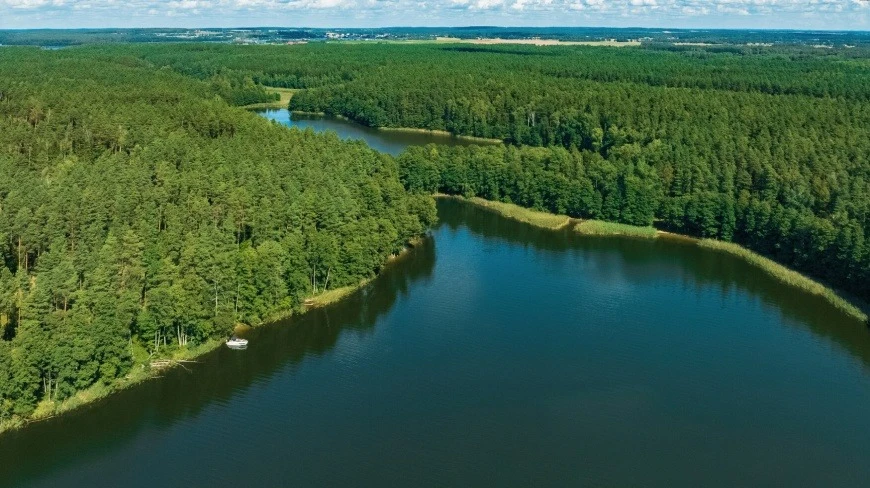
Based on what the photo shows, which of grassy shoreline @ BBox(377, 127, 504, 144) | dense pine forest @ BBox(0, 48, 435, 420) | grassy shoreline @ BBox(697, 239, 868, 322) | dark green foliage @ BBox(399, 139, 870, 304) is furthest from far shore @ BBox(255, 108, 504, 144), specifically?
grassy shoreline @ BBox(697, 239, 868, 322)

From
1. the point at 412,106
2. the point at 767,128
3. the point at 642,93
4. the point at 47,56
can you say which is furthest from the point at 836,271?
the point at 47,56

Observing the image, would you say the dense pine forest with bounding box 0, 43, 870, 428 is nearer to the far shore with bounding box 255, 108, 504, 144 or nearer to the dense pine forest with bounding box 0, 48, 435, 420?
the dense pine forest with bounding box 0, 48, 435, 420

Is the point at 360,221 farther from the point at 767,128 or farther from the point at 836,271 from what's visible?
the point at 767,128

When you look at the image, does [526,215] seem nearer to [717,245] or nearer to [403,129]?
[717,245]

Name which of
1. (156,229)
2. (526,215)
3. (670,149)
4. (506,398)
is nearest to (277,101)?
(526,215)

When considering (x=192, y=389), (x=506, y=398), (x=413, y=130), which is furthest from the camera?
(x=413, y=130)
